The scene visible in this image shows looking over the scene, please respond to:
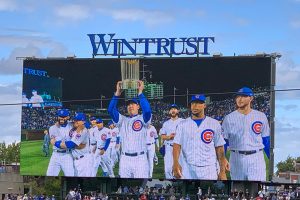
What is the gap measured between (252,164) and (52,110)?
38.4 ft

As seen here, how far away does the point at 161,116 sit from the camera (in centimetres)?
4478

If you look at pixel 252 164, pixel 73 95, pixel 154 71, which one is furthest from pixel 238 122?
pixel 73 95

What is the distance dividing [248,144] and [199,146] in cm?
244

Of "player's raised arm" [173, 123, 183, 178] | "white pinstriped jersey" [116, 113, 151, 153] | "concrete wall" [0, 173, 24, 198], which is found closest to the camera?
"player's raised arm" [173, 123, 183, 178]

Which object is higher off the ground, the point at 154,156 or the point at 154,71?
the point at 154,71

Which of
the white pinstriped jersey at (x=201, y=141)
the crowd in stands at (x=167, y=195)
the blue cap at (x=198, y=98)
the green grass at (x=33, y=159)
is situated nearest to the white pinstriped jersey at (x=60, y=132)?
the green grass at (x=33, y=159)

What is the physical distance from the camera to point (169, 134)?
4438 centimetres

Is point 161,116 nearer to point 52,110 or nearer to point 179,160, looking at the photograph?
point 179,160

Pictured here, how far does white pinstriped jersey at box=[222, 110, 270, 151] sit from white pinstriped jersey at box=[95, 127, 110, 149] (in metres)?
6.60

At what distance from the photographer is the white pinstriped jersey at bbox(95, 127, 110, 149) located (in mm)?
45969

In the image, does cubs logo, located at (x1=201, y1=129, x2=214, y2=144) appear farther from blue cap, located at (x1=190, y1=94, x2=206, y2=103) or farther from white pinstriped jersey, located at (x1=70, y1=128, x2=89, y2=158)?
white pinstriped jersey, located at (x1=70, y1=128, x2=89, y2=158)

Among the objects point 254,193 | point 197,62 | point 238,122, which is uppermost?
point 197,62

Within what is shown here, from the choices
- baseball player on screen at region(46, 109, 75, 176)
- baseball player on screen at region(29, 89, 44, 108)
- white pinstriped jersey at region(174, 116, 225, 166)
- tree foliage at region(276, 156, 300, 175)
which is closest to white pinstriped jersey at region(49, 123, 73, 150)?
baseball player on screen at region(46, 109, 75, 176)

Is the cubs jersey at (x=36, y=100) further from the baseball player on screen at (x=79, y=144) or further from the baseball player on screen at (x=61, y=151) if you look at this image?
the baseball player on screen at (x=79, y=144)
